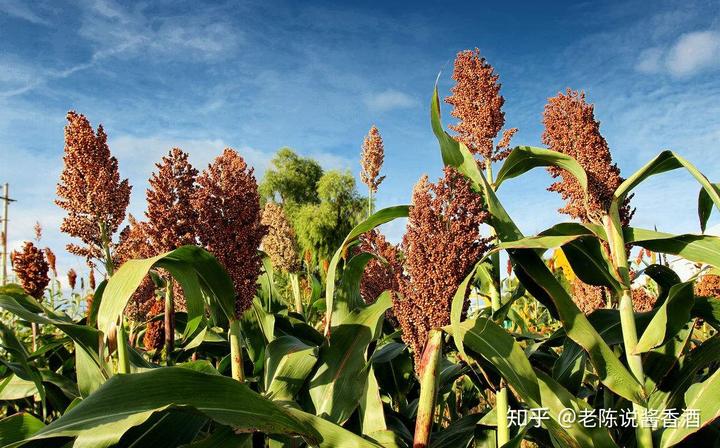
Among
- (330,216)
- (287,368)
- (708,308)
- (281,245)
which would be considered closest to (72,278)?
(281,245)

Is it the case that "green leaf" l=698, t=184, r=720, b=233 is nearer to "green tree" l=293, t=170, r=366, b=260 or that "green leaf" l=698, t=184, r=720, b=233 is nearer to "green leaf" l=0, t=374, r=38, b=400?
"green leaf" l=0, t=374, r=38, b=400

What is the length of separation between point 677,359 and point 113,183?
3077 mm

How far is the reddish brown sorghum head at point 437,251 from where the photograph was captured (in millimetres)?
1881

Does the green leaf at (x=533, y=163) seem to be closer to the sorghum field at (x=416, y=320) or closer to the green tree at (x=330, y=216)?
the sorghum field at (x=416, y=320)

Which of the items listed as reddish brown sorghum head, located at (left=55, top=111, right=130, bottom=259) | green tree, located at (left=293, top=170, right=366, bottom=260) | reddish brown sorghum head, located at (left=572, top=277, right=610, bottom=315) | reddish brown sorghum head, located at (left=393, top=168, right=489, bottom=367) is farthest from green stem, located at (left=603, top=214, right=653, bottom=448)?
green tree, located at (left=293, top=170, right=366, bottom=260)

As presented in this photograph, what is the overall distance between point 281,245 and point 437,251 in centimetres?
494

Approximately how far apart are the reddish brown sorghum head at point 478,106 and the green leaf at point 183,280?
1.39m

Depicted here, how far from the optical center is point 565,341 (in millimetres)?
2535

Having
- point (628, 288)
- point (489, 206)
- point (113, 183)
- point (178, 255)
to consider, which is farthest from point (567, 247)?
point (113, 183)

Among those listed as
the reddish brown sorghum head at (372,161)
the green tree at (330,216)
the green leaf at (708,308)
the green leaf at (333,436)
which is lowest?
the green leaf at (333,436)

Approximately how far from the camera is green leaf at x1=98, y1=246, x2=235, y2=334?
1717 millimetres

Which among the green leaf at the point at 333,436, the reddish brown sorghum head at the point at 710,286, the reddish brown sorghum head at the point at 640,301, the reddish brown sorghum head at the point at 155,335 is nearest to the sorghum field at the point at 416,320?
the green leaf at the point at 333,436

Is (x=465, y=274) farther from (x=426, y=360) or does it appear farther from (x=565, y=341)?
(x=565, y=341)

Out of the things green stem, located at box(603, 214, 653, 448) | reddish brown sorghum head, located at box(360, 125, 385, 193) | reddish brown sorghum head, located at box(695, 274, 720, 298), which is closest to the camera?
green stem, located at box(603, 214, 653, 448)
